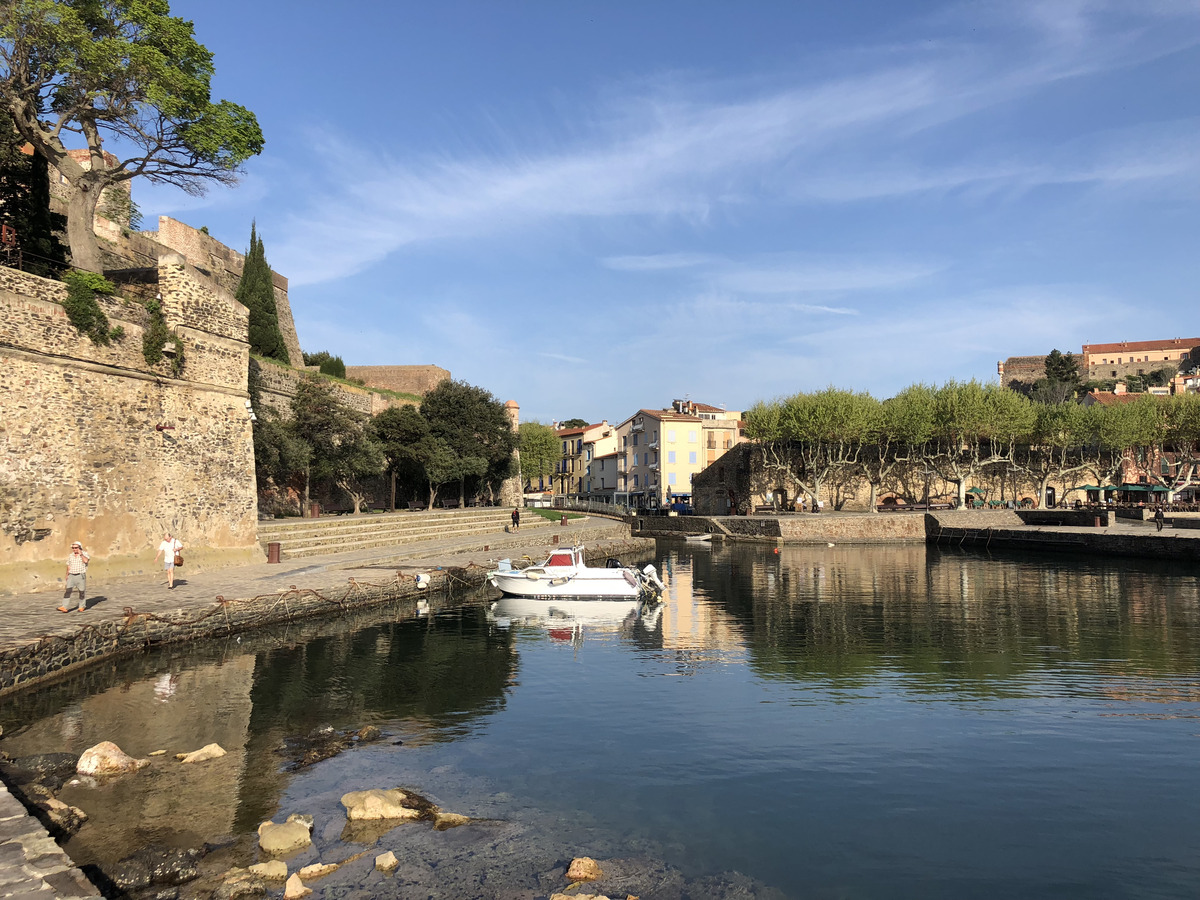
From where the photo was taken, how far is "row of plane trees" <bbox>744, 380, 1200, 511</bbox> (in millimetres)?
65938

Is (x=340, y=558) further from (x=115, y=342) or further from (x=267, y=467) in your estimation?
(x=115, y=342)

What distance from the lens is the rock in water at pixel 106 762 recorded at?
35.1ft

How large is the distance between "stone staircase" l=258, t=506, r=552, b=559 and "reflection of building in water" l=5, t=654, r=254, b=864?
13999mm

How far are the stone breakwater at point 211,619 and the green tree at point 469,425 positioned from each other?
2555 centimetres

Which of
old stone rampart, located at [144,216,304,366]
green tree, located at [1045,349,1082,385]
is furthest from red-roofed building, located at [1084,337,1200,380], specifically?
old stone rampart, located at [144,216,304,366]

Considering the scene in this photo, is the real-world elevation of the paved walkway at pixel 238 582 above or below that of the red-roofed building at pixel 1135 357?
below

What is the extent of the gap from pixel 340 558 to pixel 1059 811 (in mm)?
26645

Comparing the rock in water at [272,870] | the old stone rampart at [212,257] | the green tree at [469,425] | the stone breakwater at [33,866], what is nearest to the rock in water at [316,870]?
the rock in water at [272,870]

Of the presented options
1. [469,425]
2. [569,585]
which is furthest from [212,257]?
[569,585]

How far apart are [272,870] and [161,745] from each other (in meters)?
5.40

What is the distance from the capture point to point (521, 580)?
1159 inches

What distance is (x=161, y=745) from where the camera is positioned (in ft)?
40.3

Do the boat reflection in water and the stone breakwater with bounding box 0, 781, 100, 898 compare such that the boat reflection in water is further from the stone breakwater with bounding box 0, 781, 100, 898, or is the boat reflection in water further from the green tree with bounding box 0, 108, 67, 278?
the green tree with bounding box 0, 108, 67, 278

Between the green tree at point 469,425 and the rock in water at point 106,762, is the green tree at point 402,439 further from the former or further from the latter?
the rock in water at point 106,762
